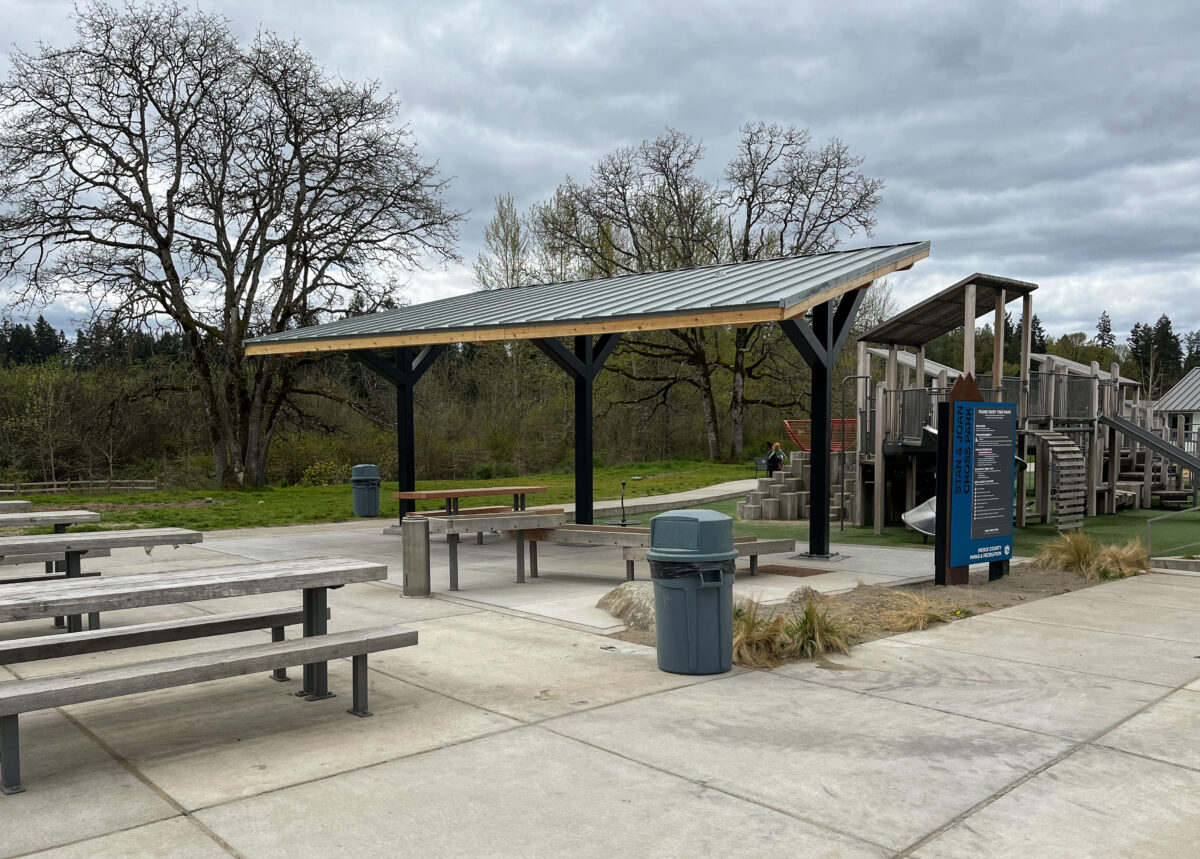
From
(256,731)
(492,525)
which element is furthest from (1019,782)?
(492,525)

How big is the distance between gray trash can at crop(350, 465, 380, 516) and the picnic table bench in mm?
12392

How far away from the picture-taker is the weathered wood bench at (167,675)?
4133mm

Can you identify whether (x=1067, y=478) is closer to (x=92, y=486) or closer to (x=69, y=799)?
(x=69, y=799)

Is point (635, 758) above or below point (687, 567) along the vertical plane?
below

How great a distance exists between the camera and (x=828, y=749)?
477cm

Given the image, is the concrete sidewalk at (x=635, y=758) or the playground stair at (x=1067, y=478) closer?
the concrete sidewalk at (x=635, y=758)

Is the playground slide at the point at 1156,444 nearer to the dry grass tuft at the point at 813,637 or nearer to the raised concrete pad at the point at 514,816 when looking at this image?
the dry grass tuft at the point at 813,637

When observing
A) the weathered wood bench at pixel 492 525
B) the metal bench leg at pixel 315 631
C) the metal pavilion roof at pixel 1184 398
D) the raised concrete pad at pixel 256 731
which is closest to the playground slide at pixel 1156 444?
the weathered wood bench at pixel 492 525

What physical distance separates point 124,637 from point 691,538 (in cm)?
327

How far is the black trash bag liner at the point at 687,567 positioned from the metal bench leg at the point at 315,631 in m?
2.02

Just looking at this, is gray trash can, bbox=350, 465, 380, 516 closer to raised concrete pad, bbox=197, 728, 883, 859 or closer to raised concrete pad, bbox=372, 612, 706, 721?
raised concrete pad, bbox=372, 612, 706, 721

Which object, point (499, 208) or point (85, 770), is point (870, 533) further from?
point (499, 208)

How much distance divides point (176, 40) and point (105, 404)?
33.7 ft

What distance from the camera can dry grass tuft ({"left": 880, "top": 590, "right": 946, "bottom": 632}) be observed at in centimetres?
787
